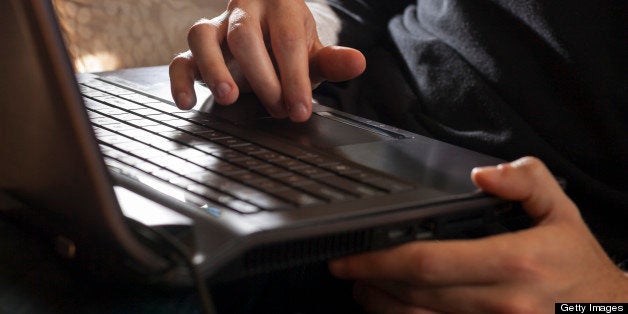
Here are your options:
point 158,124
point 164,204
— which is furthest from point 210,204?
point 158,124

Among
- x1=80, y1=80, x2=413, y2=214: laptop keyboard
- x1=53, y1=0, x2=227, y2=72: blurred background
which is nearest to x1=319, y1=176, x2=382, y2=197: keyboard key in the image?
x1=80, y1=80, x2=413, y2=214: laptop keyboard

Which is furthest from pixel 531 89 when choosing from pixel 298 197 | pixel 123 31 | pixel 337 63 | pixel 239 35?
pixel 123 31

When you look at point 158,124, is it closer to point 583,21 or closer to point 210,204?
point 210,204

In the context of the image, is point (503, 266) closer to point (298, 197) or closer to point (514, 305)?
point (514, 305)

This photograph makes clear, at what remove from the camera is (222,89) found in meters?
0.67

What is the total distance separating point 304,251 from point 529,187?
0.18 metres

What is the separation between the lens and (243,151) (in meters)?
0.57

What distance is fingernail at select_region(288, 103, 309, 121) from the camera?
0.67 meters

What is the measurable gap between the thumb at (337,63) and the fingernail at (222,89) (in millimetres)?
136

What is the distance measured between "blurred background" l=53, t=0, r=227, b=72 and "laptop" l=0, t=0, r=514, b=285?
725 millimetres

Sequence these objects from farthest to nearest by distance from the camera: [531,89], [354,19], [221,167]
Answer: [354,19]
[531,89]
[221,167]

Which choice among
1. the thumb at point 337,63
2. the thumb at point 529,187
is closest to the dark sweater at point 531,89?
the thumb at point 337,63

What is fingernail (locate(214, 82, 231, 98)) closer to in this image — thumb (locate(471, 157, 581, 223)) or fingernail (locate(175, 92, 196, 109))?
fingernail (locate(175, 92, 196, 109))

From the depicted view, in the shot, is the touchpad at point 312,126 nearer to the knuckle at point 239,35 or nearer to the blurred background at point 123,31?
the knuckle at point 239,35
